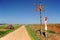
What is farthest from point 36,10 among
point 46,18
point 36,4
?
point 46,18

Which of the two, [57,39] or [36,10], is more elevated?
[36,10]

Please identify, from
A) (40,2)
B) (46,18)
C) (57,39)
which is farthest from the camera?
(40,2)

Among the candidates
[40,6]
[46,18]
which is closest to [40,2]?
[40,6]

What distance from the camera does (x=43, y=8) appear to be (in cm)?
2122

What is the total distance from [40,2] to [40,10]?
A: 0.86m

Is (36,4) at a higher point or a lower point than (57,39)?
higher

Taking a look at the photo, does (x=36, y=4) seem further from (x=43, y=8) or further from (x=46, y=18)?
(x=46, y=18)

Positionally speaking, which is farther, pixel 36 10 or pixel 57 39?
pixel 36 10

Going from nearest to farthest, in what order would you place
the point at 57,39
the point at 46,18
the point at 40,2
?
the point at 46,18 → the point at 57,39 → the point at 40,2

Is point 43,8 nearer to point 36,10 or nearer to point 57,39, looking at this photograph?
point 36,10

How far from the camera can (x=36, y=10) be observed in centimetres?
2134

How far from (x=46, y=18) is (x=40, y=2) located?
11.9 ft

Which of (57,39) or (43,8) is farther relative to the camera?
(43,8)

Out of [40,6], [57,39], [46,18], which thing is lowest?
[57,39]
